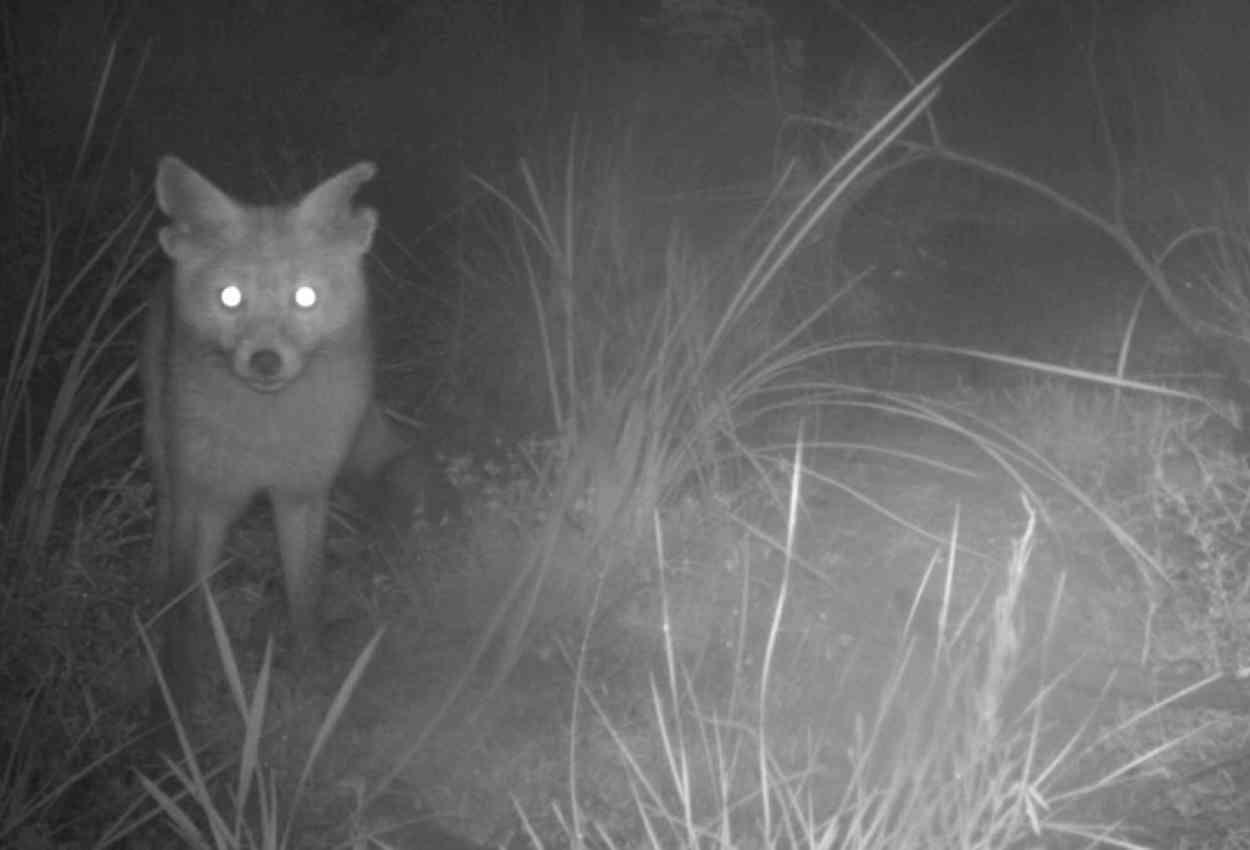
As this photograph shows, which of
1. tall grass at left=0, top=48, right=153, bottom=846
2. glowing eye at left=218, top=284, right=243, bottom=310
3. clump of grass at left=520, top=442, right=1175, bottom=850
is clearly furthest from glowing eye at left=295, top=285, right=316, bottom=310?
clump of grass at left=520, top=442, right=1175, bottom=850

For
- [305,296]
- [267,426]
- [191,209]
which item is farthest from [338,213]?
[267,426]

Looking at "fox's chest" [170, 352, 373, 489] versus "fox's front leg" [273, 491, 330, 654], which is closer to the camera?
"fox's chest" [170, 352, 373, 489]

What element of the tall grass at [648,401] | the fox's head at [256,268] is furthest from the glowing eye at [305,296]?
the tall grass at [648,401]

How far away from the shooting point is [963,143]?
838 centimetres

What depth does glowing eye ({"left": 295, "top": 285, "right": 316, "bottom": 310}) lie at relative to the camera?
165 inches

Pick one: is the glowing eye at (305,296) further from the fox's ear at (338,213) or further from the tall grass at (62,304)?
the tall grass at (62,304)

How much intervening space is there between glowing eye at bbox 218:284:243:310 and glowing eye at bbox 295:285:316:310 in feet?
0.41

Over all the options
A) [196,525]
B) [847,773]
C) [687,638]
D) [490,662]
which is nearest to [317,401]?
[196,525]

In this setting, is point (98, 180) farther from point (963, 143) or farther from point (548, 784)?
point (963, 143)

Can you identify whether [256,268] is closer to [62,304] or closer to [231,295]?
[231,295]

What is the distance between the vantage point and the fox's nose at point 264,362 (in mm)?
4121

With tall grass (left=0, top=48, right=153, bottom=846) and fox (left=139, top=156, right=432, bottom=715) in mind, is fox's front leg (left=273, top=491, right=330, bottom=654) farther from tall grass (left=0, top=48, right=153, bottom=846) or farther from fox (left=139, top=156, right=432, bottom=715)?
tall grass (left=0, top=48, right=153, bottom=846)

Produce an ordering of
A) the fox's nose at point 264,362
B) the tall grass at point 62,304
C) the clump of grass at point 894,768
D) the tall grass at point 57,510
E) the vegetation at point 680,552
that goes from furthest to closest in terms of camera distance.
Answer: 1. the tall grass at point 62,304
2. the fox's nose at point 264,362
3. the tall grass at point 57,510
4. the vegetation at point 680,552
5. the clump of grass at point 894,768

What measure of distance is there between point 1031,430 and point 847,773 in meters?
2.17
